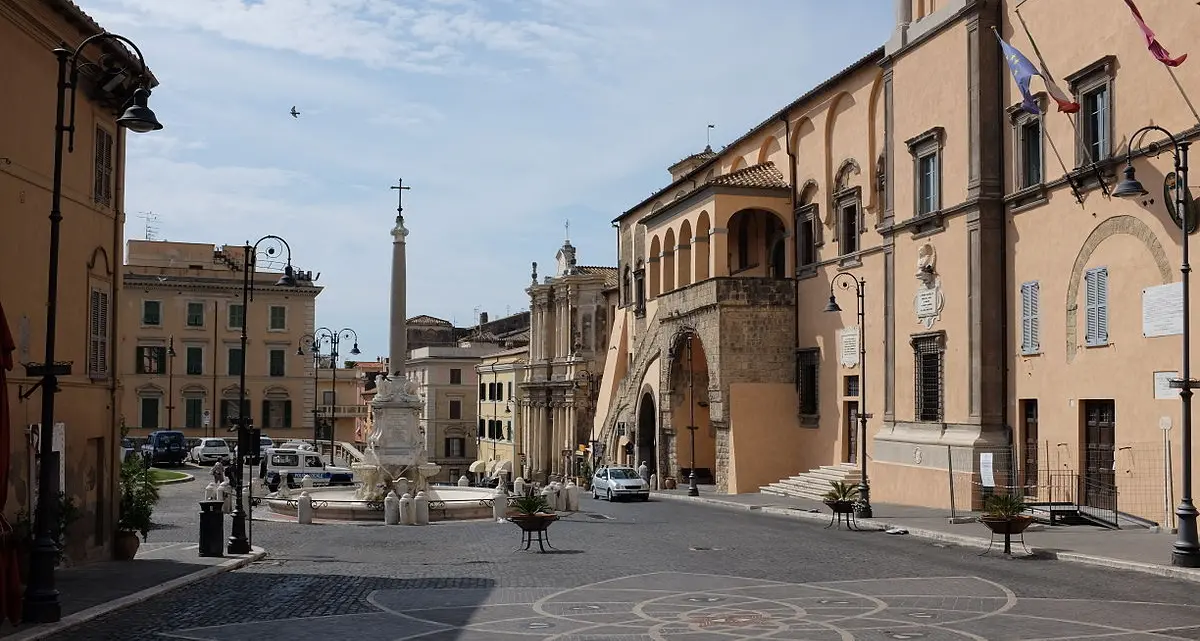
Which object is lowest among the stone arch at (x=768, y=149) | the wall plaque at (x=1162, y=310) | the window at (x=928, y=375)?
the window at (x=928, y=375)

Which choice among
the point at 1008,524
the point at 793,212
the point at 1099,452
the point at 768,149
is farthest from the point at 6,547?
the point at 768,149

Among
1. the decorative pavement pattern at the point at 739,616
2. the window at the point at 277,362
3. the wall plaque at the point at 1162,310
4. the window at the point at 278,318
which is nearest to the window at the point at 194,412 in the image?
the window at the point at 277,362

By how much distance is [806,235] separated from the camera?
4438 cm

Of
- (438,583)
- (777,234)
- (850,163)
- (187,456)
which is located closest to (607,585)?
(438,583)

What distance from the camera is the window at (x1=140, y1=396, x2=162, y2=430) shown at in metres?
70.2

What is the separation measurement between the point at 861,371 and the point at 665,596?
2018 centimetres

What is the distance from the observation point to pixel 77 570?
63.5 ft

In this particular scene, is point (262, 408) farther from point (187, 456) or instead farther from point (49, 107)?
point (49, 107)

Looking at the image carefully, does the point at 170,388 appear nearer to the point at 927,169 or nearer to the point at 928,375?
the point at 928,375

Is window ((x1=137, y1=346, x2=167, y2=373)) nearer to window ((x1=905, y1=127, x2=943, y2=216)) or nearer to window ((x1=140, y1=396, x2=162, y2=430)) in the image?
window ((x1=140, y1=396, x2=162, y2=430))

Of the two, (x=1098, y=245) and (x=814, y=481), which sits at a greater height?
(x=1098, y=245)

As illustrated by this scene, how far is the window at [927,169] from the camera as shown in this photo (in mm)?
32812

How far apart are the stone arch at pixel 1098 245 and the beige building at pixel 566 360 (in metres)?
40.2

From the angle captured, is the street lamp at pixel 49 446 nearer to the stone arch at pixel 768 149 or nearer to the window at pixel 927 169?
the window at pixel 927 169
